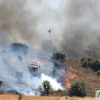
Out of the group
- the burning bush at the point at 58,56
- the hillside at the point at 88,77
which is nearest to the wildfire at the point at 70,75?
the hillside at the point at 88,77

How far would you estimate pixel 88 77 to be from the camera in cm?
5556

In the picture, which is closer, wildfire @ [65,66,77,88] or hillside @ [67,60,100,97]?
hillside @ [67,60,100,97]

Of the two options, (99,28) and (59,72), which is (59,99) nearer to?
(59,72)

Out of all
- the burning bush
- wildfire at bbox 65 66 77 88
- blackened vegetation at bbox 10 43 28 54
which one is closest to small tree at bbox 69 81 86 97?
wildfire at bbox 65 66 77 88

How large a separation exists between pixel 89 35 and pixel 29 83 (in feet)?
139

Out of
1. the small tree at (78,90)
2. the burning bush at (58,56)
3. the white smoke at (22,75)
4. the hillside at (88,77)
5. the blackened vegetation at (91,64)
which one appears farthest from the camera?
the burning bush at (58,56)

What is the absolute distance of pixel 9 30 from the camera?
71.3 metres

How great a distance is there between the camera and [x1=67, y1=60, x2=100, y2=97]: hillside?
46.2 m

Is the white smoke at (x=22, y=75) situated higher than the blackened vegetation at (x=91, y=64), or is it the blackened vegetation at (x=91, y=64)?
the blackened vegetation at (x=91, y=64)

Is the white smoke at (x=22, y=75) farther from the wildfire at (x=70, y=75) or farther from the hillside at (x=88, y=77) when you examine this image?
the hillside at (x=88, y=77)

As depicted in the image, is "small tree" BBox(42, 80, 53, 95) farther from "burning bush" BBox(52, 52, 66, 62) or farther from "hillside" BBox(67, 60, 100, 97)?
"burning bush" BBox(52, 52, 66, 62)

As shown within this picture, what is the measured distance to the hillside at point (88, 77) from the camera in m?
46.2

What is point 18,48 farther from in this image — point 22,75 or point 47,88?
point 47,88

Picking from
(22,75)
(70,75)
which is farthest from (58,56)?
(22,75)
